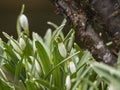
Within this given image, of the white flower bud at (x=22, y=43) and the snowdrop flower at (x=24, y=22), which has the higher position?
the snowdrop flower at (x=24, y=22)

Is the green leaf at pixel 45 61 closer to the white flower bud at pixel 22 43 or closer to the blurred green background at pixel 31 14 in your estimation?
the white flower bud at pixel 22 43

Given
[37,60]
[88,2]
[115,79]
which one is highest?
[88,2]

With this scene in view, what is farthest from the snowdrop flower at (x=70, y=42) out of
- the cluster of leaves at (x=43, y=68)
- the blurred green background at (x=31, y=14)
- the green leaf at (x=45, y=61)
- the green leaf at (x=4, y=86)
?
the blurred green background at (x=31, y=14)

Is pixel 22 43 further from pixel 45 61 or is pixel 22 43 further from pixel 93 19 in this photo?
pixel 93 19

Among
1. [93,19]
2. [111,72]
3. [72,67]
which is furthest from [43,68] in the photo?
[111,72]

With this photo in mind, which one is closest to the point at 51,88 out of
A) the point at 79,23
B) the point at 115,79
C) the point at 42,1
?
the point at 79,23

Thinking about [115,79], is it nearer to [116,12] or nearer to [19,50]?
[116,12]
